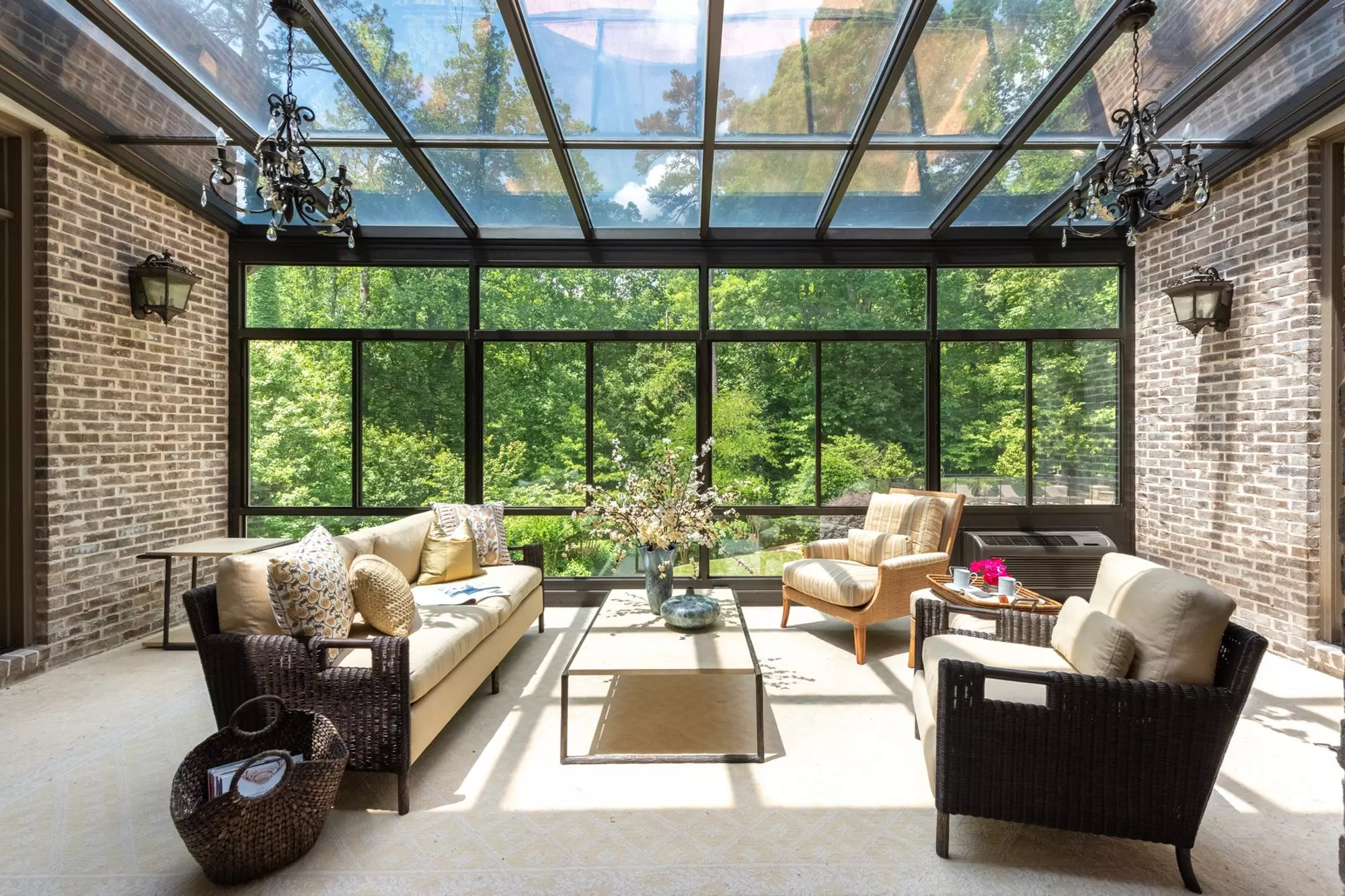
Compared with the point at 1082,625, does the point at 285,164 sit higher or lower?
higher

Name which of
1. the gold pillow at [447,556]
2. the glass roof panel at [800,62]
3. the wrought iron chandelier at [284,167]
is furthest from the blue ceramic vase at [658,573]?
the glass roof panel at [800,62]

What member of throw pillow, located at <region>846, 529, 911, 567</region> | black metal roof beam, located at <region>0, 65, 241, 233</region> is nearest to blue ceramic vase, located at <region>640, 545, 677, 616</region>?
throw pillow, located at <region>846, 529, 911, 567</region>

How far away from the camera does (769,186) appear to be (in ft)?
14.7

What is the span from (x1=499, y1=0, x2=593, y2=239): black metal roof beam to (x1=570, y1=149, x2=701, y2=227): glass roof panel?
3.7 inches

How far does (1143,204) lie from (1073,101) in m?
1.15

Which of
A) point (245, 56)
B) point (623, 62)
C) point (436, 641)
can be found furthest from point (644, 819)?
point (245, 56)

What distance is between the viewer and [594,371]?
5266mm

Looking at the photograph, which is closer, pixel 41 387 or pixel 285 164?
pixel 285 164

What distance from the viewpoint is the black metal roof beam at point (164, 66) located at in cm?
293

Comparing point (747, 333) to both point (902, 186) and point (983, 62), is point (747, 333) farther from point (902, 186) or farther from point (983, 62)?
point (983, 62)

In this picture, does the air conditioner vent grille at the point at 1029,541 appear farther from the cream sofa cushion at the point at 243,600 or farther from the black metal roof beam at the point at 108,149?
the black metal roof beam at the point at 108,149

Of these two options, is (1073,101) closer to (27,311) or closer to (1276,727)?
(1276,727)

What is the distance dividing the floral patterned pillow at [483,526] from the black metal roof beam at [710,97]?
281 centimetres

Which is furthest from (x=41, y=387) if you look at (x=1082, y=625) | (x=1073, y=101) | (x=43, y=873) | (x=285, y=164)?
(x=1073, y=101)
